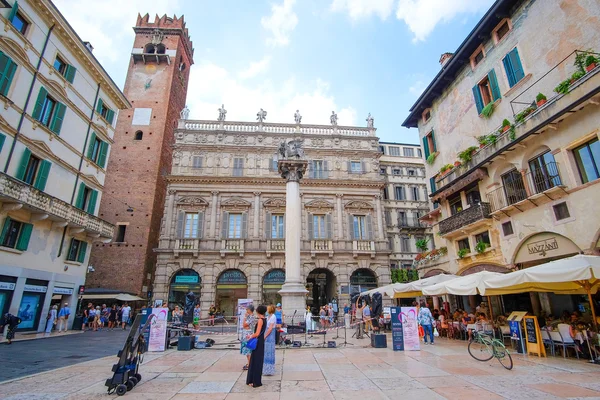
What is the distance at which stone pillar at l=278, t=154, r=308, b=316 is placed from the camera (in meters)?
17.2

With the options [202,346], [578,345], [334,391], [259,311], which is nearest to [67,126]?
[202,346]

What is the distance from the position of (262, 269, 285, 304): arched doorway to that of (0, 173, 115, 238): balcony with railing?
13.5 meters

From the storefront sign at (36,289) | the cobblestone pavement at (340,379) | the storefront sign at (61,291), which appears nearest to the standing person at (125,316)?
the storefront sign at (61,291)

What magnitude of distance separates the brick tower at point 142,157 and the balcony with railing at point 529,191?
1118 inches

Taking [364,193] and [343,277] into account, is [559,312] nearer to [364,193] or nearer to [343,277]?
[343,277]

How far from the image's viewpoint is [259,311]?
7430mm

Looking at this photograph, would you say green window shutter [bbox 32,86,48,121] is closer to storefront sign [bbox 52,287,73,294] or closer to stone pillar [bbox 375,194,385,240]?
storefront sign [bbox 52,287,73,294]

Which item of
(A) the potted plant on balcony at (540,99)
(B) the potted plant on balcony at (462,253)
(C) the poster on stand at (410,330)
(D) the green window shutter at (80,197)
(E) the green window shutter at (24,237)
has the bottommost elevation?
(C) the poster on stand at (410,330)

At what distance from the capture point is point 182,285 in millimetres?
29406

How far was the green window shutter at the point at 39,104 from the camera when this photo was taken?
1836 cm

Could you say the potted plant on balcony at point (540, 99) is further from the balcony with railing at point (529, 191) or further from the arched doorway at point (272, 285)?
the arched doorway at point (272, 285)

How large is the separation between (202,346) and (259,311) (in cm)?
710

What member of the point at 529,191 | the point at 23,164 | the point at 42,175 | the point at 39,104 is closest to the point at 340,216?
the point at 529,191

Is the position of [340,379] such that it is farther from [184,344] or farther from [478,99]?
[478,99]
